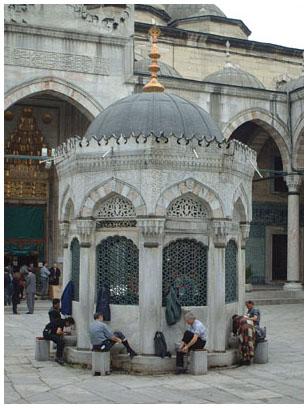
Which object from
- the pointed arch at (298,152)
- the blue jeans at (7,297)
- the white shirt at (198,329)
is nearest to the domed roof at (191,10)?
the pointed arch at (298,152)

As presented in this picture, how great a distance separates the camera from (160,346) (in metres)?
7.20

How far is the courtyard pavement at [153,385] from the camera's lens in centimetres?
599

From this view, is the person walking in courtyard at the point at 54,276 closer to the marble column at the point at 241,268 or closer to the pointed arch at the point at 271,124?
the pointed arch at the point at 271,124

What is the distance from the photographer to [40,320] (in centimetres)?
1277

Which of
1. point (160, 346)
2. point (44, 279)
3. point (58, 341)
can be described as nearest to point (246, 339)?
point (160, 346)

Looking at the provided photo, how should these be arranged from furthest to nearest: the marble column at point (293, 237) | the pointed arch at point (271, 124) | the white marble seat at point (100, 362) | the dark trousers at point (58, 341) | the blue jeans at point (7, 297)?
the marble column at point (293, 237) → the pointed arch at point (271, 124) → the blue jeans at point (7, 297) → the dark trousers at point (58, 341) → the white marble seat at point (100, 362)

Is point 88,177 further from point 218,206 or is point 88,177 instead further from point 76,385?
point 76,385

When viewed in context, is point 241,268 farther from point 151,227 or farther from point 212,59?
point 212,59

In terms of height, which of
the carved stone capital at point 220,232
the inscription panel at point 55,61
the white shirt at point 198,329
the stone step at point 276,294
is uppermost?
the inscription panel at point 55,61

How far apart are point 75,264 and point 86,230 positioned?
0.77 m

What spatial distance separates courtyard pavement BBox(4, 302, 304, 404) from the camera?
5.99 m

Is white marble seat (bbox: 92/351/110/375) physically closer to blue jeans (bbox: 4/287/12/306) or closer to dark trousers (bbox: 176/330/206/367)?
dark trousers (bbox: 176/330/206/367)

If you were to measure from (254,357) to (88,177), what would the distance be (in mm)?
2913

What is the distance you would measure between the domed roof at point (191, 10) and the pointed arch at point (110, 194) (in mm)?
17289
